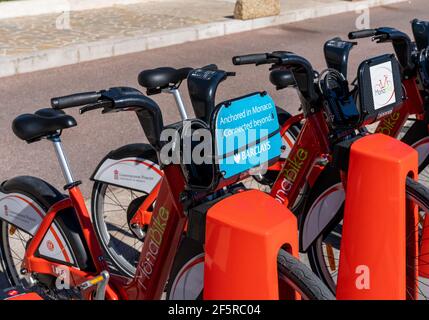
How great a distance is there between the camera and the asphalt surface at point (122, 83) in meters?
6.04

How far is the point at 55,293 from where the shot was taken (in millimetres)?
3502

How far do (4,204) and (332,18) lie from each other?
10.7 meters

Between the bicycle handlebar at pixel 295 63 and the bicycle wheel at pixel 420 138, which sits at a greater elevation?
the bicycle handlebar at pixel 295 63

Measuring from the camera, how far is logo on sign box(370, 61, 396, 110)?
3438 millimetres

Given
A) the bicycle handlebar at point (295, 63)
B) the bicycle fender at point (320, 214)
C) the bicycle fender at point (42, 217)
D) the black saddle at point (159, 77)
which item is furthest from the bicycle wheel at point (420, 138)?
the bicycle fender at point (42, 217)

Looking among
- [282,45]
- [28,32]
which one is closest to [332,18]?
[282,45]

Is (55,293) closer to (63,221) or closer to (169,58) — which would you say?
(63,221)

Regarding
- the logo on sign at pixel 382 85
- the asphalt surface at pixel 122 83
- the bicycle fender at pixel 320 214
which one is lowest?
the asphalt surface at pixel 122 83

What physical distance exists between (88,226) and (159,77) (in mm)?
833

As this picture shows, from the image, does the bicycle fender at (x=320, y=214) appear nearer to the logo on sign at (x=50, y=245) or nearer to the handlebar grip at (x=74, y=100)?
the logo on sign at (x=50, y=245)

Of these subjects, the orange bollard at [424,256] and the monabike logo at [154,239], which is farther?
the orange bollard at [424,256]

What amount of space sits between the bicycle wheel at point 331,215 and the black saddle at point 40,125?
4.19 feet

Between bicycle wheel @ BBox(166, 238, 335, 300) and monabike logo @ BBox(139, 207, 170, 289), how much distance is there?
0.12 meters

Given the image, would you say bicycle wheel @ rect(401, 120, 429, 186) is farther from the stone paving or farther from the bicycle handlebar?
the stone paving
